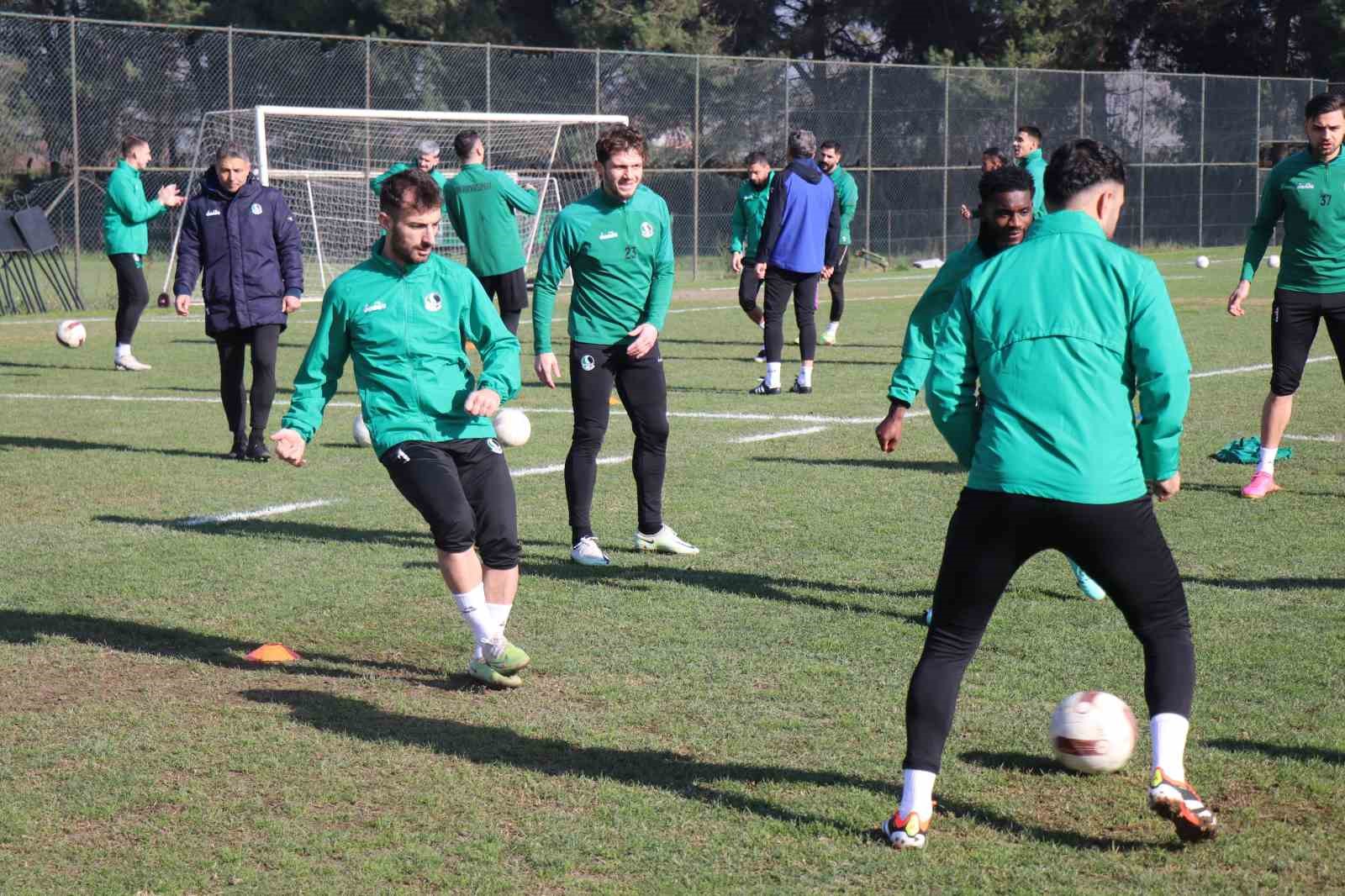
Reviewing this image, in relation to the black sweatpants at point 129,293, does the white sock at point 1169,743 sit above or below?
below

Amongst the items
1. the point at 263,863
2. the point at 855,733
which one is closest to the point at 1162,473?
the point at 855,733

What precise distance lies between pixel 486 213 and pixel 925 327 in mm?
8144

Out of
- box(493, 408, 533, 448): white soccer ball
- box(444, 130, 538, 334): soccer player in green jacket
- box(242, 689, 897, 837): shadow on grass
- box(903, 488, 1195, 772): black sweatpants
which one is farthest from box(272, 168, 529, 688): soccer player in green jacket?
box(444, 130, 538, 334): soccer player in green jacket

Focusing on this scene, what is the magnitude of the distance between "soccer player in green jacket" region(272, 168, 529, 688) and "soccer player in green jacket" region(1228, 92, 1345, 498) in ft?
16.2

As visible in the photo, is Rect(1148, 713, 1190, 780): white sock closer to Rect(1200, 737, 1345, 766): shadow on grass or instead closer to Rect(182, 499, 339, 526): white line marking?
Rect(1200, 737, 1345, 766): shadow on grass

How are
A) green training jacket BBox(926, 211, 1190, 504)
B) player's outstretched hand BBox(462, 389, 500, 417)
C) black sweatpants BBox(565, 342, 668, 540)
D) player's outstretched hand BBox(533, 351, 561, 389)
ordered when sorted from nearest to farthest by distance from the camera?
green training jacket BBox(926, 211, 1190, 504) < player's outstretched hand BBox(462, 389, 500, 417) < player's outstretched hand BBox(533, 351, 561, 389) < black sweatpants BBox(565, 342, 668, 540)

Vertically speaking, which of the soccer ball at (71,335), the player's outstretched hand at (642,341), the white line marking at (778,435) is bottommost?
the white line marking at (778,435)

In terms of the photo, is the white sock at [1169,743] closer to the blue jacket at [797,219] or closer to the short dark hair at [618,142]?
the short dark hair at [618,142]

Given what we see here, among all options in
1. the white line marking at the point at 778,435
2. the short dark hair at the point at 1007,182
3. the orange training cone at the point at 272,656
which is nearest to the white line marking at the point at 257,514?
the orange training cone at the point at 272,656

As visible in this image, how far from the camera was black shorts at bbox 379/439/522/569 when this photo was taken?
5.37 m

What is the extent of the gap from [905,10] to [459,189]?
29.8 metres

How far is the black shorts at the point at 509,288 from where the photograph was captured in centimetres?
1330

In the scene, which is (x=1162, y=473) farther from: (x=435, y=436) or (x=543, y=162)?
(x=543, y=162)

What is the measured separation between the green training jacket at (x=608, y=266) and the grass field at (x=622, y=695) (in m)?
1.14
